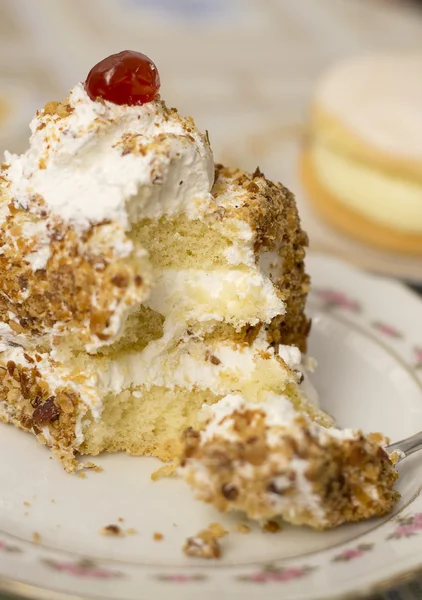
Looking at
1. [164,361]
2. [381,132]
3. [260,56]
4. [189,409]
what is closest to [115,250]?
[164,361]

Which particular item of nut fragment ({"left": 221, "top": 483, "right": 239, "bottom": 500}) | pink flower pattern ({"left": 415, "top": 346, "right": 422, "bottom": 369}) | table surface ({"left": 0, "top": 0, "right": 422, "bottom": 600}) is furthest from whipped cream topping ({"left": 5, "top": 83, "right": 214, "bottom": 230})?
table surface ({"left": 0, "top": 0, "right": 422, "bottom": 600})

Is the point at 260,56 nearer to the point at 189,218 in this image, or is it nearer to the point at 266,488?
the point at 189,218

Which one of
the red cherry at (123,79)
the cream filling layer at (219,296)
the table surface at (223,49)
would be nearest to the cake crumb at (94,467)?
the cream filling layer at (219,296)

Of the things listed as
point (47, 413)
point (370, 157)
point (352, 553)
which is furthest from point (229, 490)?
point (370, 157)

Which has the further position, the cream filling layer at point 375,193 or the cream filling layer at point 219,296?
the cream filling layer at point 375,193

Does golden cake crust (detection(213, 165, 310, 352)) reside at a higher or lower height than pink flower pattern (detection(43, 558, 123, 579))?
higher

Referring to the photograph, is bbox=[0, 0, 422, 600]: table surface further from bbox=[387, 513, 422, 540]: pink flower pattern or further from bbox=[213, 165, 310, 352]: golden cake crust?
bbox=[387, 513, 422, 540]: pink flower pattern

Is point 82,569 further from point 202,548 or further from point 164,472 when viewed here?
point 164,472

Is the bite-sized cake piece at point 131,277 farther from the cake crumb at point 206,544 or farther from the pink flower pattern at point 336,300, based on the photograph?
the pink flower pattern at point 336,300
